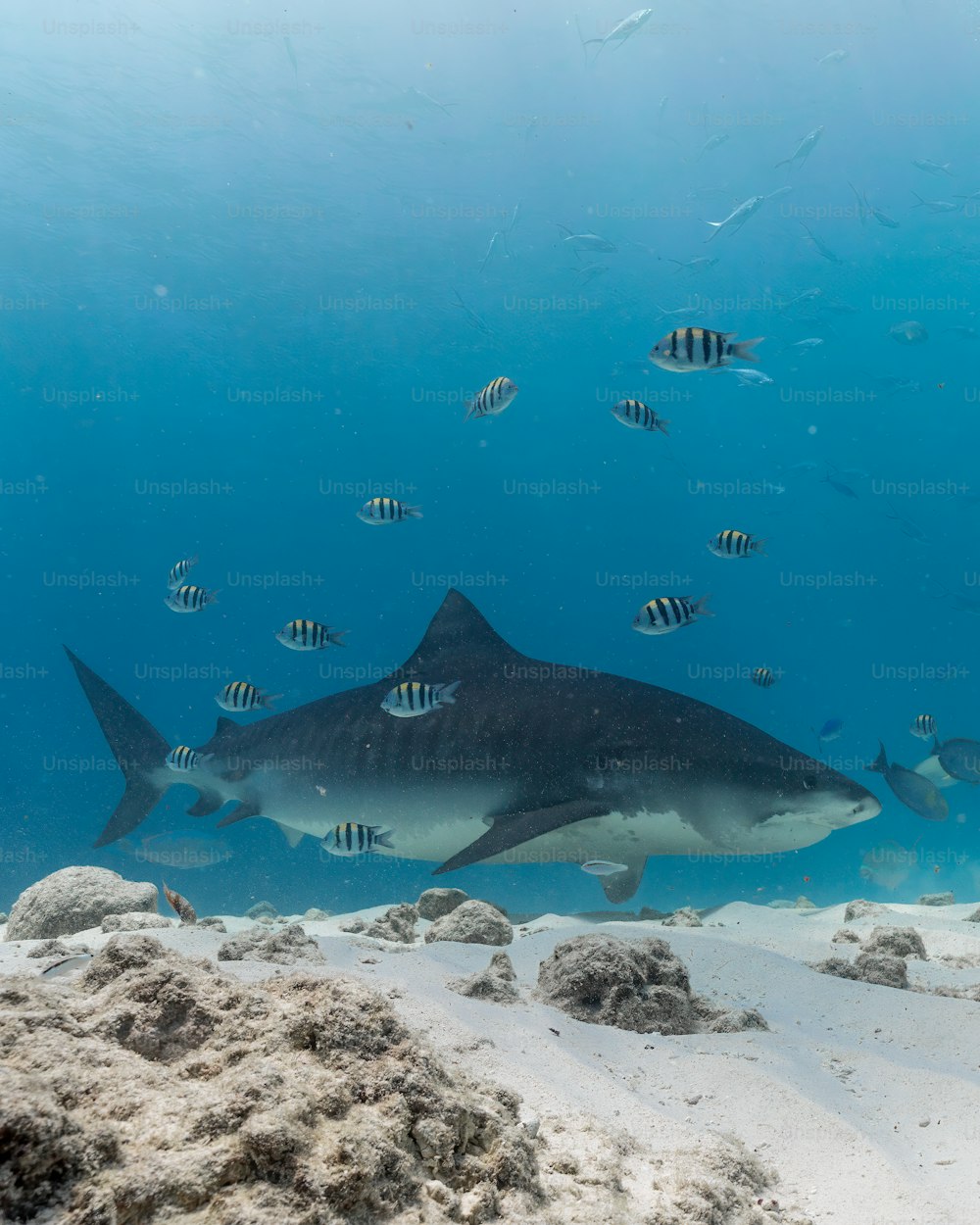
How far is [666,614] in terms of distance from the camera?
7.86 m

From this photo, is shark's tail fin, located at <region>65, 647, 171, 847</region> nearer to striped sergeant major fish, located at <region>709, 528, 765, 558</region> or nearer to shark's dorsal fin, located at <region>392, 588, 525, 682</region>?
shark's dorsal fin, located at <region>392, 588, 525, 682</region>

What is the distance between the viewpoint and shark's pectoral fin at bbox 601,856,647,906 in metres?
7.23

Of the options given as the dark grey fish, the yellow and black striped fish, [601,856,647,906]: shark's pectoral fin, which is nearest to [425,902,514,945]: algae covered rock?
[601,856,647,906]: shark's pectoral fin

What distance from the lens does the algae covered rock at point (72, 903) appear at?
4887 millimetres

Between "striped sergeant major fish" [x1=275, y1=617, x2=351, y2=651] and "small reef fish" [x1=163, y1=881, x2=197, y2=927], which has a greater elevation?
"striped sergeant major fish" [x1=275, y1=617, x2=351, y2=651]

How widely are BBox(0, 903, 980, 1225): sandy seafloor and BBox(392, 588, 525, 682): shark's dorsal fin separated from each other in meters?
4.56

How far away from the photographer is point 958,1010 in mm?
3166

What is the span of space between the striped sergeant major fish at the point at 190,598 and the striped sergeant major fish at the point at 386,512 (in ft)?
7.33

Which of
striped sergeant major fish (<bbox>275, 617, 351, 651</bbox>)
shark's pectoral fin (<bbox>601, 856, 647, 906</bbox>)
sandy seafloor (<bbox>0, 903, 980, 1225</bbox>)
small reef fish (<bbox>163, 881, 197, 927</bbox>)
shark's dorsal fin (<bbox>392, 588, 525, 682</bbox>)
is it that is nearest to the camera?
sandy seafloor (<bbox>0, 903, 980, 1225</bbox>)

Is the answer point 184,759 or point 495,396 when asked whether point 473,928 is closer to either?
point 184,759

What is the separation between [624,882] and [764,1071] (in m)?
4.97

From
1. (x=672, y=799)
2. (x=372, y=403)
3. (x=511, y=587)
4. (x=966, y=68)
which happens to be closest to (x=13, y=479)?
(x=372, y=403)

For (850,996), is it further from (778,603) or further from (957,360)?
(778,603)

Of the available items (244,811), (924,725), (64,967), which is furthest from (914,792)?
(64,967)
